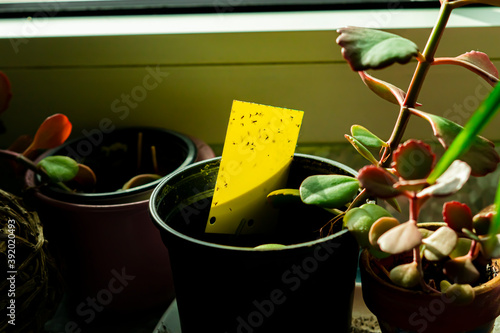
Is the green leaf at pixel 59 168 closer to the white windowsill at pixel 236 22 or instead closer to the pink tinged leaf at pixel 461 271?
the white windowsill at pixel 236 22

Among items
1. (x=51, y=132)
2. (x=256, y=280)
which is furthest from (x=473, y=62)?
(x=51, y=132)

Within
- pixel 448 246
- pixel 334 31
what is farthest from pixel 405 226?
pixel 334 31

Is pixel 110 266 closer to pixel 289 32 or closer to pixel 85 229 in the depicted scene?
pixel 85 229

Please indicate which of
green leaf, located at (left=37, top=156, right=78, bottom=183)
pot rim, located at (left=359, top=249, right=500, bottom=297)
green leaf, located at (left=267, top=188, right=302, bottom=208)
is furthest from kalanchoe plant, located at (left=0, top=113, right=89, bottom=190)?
pot rim, located at (left=359, top=249, right=500, bottom=297)

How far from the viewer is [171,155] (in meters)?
0.75

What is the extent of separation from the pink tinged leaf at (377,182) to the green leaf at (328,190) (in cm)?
5

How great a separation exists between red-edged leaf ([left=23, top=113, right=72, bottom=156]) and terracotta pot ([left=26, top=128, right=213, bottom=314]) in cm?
5

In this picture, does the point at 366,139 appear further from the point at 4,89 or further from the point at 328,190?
the point at 4,89

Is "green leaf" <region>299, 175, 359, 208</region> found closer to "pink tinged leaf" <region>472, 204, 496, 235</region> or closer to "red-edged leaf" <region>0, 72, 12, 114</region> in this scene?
"pink tinged leaf" <region>472, 204, 496, 235</region>

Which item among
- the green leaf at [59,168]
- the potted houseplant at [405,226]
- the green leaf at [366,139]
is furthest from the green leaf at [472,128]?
the green leaf at [59,168]

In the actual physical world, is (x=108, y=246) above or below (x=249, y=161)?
below

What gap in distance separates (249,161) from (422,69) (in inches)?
7.0

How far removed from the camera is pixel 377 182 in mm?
375

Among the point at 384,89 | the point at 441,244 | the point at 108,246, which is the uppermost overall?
the point at 384,89
